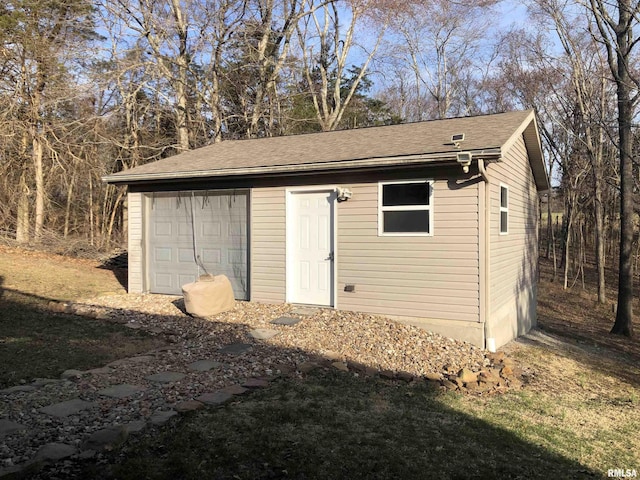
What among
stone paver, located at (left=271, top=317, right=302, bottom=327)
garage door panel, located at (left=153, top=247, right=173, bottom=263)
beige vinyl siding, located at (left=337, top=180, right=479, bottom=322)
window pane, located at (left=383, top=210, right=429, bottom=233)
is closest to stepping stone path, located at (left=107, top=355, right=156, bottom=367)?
stone paver, located at (left=271, top=317, right=302, bottom=327)

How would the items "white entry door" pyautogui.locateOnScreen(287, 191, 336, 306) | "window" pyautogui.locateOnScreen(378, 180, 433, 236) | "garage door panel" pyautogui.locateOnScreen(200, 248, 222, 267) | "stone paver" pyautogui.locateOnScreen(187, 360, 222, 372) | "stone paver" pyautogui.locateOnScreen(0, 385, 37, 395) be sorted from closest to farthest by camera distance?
1. "stone paver" pyautogui.locateOnScreen(0, 385, 37, 395)
2. "stone paver" pyautogui.locateOnScreen(187, 360, 222, 372)
3. "window" pyautogui.locateOnScreen(378, 180, 433, 236)
4. "white entry door" pyautogui.locateOnScreen(287, 191, 336, 306)
5. "garage door panel" pyautogui.locateOnScreen(200, 248, 222, 267)

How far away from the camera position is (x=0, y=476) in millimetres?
2695

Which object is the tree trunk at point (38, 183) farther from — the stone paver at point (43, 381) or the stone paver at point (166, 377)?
the stone paver at point (166, 377)

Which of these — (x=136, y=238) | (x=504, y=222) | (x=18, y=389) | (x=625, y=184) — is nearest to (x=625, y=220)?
(x=625, y=184)

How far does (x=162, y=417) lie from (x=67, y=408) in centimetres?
82

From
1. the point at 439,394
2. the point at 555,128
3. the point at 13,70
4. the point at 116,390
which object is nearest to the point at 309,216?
the point at 439,394

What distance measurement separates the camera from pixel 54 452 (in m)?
3.06

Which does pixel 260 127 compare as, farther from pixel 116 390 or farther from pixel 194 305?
pixel 116 390

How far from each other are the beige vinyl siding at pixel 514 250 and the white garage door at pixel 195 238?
14.4 feet

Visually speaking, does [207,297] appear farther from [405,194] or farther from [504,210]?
[504,210]

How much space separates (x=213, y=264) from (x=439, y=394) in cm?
549

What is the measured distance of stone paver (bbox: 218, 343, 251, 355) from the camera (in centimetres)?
599

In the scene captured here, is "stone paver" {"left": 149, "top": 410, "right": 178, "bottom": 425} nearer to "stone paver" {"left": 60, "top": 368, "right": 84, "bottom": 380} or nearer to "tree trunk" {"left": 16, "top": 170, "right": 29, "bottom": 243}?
"stone paver" {"left": 60, "top": 368, "right": 84, "bottom": 380}

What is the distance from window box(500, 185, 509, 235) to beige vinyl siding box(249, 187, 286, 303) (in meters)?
3.83
